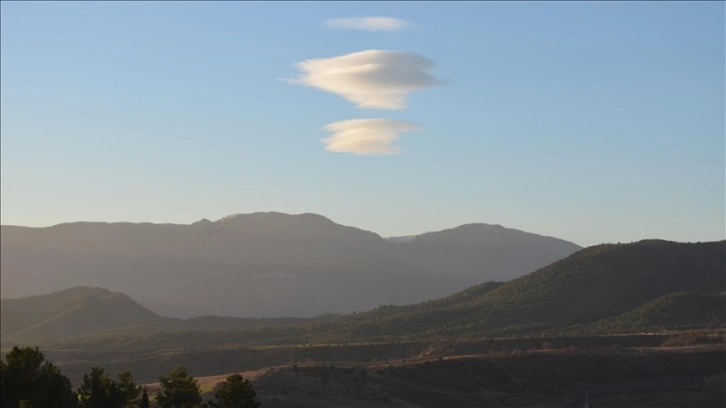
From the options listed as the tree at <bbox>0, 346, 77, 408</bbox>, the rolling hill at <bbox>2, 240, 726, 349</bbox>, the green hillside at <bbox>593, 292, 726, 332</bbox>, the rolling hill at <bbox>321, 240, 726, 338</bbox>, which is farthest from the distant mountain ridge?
the tree at <bbox>0, 346, 77, 408</bbox>

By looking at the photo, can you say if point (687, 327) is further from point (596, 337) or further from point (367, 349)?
point (367, 349)

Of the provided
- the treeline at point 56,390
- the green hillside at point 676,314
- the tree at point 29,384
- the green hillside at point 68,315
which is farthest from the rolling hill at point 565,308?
the tree at point 29,384

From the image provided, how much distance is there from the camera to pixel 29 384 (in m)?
35.6

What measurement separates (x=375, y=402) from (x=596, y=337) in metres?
35.2

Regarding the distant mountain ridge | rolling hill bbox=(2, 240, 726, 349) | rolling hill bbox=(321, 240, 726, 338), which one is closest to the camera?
rolling hill bbox=(2, 240, 726, 349)

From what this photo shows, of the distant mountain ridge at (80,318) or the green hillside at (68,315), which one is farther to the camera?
the green hillside at (68,315)

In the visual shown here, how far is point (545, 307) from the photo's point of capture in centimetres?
11862

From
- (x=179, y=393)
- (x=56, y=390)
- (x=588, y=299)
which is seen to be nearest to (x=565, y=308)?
(x=588, y=299)

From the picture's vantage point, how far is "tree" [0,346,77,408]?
35344mm

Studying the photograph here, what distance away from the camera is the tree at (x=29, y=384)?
35344mm

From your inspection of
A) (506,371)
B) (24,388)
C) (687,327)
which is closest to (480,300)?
(687,327)

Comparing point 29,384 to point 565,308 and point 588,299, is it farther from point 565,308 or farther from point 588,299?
point 588,299

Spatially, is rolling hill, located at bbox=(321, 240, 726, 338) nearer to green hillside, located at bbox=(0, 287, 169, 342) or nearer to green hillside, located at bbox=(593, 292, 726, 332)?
green hillside, located at bbox=(593, 292, 726, 332)

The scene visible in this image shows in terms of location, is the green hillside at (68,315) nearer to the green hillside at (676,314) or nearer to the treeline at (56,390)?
the green hillside at (676,314)
